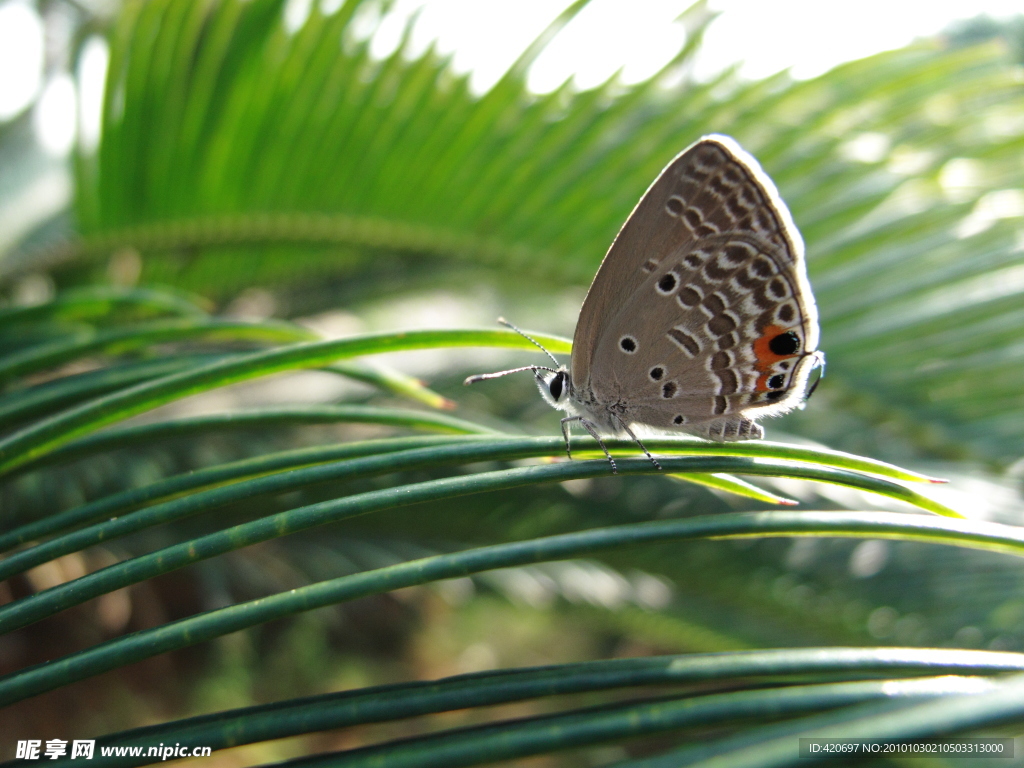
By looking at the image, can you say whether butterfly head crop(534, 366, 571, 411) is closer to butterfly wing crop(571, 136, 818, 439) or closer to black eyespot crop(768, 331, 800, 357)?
butterfly wing crop(571, 136, 818, 439)

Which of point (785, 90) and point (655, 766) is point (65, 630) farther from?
point (785, 90)

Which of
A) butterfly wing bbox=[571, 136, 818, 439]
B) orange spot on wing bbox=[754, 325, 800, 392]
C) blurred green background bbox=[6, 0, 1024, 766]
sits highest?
blurred green background bbox=[6, 0, 1024, 766]

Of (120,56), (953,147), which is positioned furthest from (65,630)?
(953,147)

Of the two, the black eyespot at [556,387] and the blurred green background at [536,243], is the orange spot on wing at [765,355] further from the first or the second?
the blurred green background at [536,243]

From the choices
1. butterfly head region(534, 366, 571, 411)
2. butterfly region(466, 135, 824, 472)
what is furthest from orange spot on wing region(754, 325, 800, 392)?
butterfly head region(534, 366, 571, 411)

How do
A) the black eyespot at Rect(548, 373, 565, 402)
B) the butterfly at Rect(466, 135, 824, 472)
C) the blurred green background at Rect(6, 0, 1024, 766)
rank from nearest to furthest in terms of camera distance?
1. the butterfly at Rect(466, 135, 824, 472)
2. the black eyespot at Rect(548, 373, 565, 402)
3. the blurred green background at Rect(6, 0, 1024, 766)

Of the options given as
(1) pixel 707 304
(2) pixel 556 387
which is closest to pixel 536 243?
(2) pixel 556 387

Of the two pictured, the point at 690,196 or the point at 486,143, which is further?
the point at 486,143
